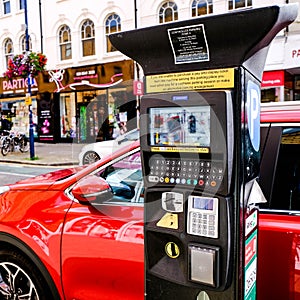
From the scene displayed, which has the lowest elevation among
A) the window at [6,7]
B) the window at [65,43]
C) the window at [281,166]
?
the window at [281,166]

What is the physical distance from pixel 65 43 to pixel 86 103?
3.01 m

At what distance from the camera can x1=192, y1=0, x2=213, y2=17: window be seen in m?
14.3

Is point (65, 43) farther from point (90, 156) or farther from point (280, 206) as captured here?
point (280, 206)

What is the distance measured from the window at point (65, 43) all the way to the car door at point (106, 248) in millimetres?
16268

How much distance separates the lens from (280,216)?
2.03 meters

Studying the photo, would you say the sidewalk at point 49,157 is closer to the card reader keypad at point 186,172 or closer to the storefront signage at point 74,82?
the storefront signage at point 74,82

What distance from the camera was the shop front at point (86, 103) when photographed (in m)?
16.2

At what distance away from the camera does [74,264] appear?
2438 millimetres

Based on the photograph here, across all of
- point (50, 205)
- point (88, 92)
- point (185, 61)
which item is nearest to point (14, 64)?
point (88, 92)

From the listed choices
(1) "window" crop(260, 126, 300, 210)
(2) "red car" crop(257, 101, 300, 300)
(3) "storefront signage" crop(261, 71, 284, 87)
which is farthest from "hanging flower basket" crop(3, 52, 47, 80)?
(1) "window" crop(260, 126, 300, 210)

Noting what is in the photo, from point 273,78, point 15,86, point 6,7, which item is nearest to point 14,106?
point 15,86

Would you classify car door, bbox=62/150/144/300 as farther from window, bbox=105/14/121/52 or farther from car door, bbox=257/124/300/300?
window, bbox=105/14/121/52

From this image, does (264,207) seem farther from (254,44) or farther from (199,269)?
(254,44)

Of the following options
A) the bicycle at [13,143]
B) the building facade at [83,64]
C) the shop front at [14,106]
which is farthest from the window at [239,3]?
the shop front at [14,106]
